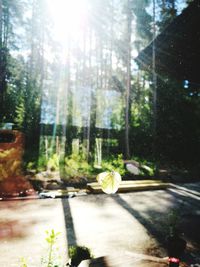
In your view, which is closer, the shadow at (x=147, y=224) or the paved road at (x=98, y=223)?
the paved road at (x=98, y=223)

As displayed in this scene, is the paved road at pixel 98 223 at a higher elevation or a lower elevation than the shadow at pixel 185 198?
higher

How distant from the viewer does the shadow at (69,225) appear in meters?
5.60

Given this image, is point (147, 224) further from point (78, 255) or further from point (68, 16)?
point (68, 16)

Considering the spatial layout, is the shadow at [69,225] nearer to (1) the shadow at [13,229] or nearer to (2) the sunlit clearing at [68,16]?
(1) the shadow at [13,229]

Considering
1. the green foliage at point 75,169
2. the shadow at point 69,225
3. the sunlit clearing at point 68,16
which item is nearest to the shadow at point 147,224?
the shadow at point 69,225

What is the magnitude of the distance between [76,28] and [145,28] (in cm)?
695

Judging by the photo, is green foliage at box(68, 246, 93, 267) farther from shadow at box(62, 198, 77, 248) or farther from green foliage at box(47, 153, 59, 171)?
green foliage at box(47, 153, 59, 171)

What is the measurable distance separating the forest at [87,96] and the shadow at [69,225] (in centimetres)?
596

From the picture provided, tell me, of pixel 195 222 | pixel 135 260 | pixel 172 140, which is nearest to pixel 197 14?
pixel 135 260

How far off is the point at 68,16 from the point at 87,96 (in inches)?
300

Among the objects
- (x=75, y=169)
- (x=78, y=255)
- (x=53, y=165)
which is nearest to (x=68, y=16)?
(x=53, y=165)

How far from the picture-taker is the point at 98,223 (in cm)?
690

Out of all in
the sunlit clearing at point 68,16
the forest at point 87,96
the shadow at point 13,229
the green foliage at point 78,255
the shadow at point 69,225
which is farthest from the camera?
the sunlit clearing at point 68,16

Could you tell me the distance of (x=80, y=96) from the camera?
26.4 meters
